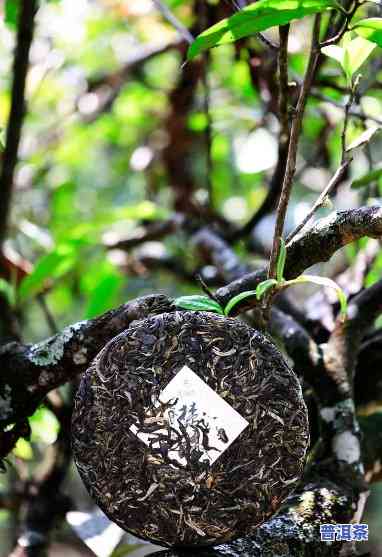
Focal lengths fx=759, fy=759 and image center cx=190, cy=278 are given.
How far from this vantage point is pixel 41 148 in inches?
70.4

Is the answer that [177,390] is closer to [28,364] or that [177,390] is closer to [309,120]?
[28,364]

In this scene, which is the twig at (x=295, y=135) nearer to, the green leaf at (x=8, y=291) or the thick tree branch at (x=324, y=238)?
the thick tree branch at (x=324, y=238)

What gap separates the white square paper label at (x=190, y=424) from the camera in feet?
1.83

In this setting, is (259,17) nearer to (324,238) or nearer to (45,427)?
(324,238)

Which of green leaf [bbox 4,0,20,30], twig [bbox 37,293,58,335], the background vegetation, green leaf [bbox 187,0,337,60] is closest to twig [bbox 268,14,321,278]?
green leaf [bbox 187,0,337,60]

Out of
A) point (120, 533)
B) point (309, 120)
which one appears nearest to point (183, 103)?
point (309, 120)

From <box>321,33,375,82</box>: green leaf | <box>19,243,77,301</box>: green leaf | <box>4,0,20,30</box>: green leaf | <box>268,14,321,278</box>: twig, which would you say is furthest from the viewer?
<box>19,243,77,301</box>: green leaf

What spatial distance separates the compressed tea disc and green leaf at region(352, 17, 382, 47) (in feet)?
0.82

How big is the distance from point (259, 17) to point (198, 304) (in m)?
0.23

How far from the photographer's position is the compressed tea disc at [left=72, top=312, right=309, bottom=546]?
0.56 metres

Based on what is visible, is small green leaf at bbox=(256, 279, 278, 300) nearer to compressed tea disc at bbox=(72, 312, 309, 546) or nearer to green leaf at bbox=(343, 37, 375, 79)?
compressed tea disc at bbox=(72, 312, 309, 546)

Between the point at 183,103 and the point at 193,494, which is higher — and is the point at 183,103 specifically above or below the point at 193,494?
above

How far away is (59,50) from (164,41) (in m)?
0.24

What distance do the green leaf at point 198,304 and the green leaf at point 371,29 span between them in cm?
24
